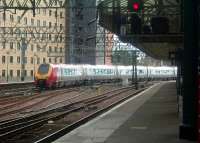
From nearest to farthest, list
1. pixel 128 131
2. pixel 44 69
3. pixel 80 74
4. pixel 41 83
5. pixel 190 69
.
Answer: pixel 190 69
pixel 128 131
pixel 41 83
pixel 44 69
pixel 80 74

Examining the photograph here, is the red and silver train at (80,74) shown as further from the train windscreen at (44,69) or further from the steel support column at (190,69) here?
the steel support column at (190,69)

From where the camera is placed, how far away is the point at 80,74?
2729 inches

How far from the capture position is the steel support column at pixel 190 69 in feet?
45.6

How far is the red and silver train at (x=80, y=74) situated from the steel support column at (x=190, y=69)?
42.9 metres

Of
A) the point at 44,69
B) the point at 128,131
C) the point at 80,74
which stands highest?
the point at 44,69

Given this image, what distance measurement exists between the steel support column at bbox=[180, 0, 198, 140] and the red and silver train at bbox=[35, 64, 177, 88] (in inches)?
1690

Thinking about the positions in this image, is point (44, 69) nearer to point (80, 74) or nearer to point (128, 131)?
point (80, 74)

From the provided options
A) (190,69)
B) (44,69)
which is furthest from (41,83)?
(190,69)

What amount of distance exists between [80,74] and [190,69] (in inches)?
2186

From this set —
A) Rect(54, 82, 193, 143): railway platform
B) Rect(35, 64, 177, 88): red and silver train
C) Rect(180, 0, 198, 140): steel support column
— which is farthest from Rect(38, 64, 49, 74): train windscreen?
Rect(180, 0, 198, 140): steel support column

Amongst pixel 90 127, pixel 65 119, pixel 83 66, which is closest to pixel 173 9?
Result: pixel 65 119

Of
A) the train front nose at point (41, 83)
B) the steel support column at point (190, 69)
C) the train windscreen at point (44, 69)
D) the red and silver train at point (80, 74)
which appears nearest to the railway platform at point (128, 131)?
the steel support column at point (190, 69)

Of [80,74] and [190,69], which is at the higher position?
[190,69]

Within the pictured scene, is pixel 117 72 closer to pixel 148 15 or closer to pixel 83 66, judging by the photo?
pixel 83 66
